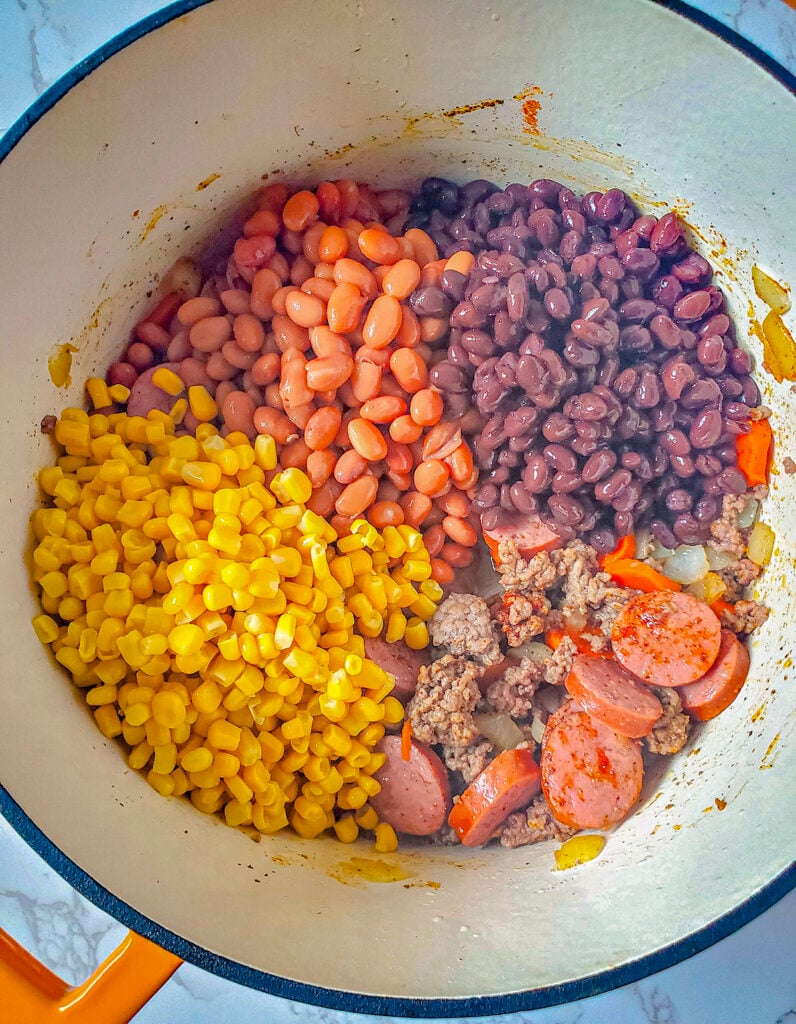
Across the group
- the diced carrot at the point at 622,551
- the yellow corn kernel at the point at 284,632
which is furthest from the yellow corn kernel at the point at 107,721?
the diced carrot at the point at 622,551

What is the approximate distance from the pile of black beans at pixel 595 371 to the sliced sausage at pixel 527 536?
2cm

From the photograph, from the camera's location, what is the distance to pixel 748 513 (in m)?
1.39

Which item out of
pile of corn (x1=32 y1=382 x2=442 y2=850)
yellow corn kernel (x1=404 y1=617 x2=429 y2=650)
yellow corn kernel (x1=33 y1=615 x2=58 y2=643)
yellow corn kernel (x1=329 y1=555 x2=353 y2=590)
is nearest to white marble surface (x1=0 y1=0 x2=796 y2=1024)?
pile of corn (x1=32 y1=382 x2=442 y2=850)

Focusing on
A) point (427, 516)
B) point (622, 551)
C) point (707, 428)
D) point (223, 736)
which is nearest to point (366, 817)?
point (223, 736)

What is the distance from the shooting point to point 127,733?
3.93 ft

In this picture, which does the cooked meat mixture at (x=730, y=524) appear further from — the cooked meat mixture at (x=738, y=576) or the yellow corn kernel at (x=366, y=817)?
the yellow corn kernel at (x=366, y=817)

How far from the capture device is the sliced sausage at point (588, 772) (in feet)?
4.20

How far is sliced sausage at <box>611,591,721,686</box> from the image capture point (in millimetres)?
1313

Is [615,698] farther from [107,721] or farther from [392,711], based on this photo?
[107,721]

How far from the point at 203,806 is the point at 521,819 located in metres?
0.50

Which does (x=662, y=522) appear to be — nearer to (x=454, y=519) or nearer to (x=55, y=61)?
(x=454, y=519)

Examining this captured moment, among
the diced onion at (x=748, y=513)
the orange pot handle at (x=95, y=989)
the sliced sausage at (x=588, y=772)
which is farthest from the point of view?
the diced onion at (x=748, y=513)

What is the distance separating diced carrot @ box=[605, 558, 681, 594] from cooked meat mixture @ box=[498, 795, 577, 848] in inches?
14.8

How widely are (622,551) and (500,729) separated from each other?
0.35 meters
